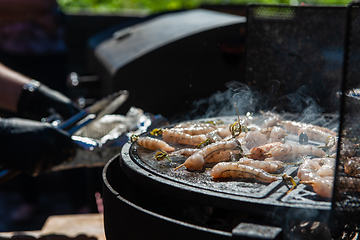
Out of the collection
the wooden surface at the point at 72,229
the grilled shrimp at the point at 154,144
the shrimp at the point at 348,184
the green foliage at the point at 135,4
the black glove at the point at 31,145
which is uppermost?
the green foliage at the point at 135,4

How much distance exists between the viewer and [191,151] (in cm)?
207

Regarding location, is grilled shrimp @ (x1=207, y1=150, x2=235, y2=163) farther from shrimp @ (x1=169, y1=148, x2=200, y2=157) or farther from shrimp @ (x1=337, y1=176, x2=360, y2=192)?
shrimp @ (x1=337, y1=176, x2=360, y2=192)

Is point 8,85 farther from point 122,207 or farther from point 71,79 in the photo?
point 122,207

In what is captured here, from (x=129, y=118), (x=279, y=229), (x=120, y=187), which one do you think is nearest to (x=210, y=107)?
(x=129, y=118)

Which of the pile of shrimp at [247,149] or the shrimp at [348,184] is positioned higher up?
the shrimp at [348,184]

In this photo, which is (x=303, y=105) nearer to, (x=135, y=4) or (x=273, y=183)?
(x=273, y=183)

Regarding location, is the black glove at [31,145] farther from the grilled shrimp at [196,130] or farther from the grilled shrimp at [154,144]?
the grilled shrimp at [196,130]

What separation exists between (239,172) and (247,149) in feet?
1.31

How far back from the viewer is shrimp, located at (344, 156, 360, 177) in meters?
1.63

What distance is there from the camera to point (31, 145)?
2.59 m

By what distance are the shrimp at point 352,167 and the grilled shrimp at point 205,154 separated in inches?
21.7

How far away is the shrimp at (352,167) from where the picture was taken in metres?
1.63

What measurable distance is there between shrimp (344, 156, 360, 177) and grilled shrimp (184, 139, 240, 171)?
1.81ft

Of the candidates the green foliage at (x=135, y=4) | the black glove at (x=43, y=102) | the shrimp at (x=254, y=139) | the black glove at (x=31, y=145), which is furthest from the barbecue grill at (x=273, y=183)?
the green foliage at (x=135, y=4)
